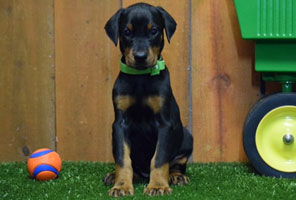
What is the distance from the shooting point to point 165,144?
2.93 meters

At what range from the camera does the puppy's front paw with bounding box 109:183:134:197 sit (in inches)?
108

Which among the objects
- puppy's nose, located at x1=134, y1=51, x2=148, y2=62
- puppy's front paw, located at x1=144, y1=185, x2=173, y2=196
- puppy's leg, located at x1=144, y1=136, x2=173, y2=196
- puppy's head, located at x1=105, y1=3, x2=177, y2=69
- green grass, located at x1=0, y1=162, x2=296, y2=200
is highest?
puppy's head, located at x1=105, y1=3, x2=177, y2=69

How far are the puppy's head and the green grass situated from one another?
0.70 meters

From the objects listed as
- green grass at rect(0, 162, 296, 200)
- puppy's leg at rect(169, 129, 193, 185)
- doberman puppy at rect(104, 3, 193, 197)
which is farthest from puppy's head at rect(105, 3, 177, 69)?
green grass at rect(0, 162, 296, 200)

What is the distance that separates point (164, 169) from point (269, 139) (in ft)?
2.60

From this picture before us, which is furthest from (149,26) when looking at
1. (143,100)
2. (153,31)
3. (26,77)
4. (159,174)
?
(26,77)

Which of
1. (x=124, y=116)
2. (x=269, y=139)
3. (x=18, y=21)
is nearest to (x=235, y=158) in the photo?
(x=269, y=139)

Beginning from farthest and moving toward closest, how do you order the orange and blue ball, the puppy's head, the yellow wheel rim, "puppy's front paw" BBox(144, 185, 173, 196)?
the yellow wheel rim < the orange and blue ball < the puppy's head < "puppy's front paw" BBox(144, 185, 173, 196)

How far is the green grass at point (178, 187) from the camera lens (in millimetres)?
2752

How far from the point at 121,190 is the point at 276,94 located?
113 centimetres

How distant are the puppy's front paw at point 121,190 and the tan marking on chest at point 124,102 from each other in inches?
17.2

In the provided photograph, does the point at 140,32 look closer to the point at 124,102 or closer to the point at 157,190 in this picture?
the point at 124,102

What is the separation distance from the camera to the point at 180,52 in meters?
3.69

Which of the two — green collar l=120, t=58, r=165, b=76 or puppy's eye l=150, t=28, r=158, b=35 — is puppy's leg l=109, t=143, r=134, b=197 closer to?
green collar l=120, t=58, r=165, b=76
